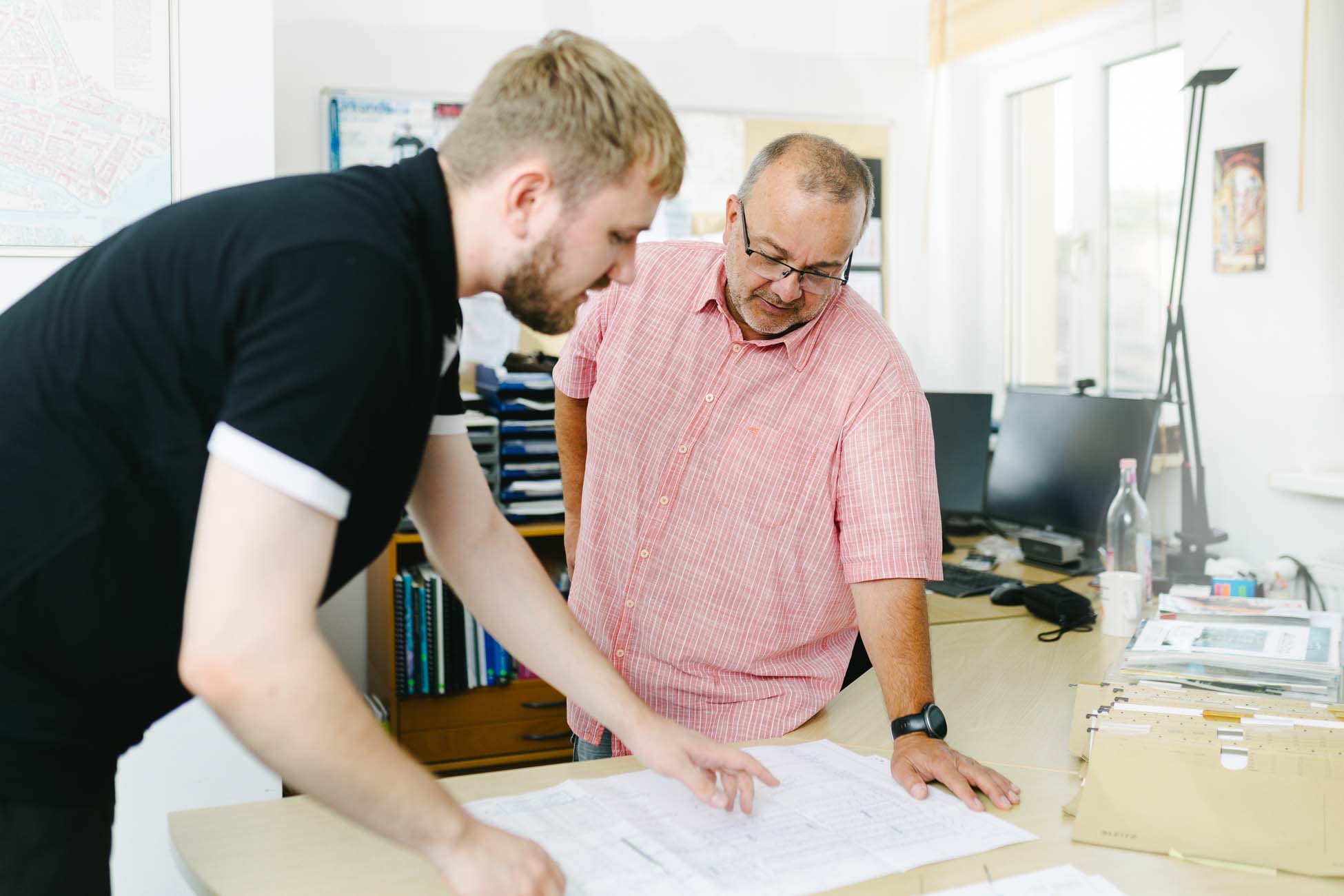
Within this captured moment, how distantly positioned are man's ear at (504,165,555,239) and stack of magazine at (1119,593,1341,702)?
1249 millimetres

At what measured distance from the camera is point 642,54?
3361 mm

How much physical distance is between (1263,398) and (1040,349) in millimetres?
983

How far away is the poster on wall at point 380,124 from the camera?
10.0 feet

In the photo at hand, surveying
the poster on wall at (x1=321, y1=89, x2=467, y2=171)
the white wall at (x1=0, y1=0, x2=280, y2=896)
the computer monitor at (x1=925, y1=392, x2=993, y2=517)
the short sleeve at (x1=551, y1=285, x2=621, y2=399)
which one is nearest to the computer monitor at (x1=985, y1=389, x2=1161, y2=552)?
the computer monitor at (x1=925, y1=392, x2=993, y2=517)

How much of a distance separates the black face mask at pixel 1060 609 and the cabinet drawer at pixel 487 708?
4.32 feet

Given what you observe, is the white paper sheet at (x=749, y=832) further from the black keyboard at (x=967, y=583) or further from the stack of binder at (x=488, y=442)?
the stack of binder at (x=488, y=442)

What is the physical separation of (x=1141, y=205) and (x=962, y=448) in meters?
0.85

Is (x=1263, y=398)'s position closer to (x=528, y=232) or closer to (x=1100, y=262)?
(x=1100, y=262)

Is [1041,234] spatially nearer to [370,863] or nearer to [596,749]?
[596,749]

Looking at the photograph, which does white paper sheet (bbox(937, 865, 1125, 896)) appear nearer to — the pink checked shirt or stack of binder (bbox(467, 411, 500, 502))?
the pink checked shirt

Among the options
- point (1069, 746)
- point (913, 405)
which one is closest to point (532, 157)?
point (913, 405)

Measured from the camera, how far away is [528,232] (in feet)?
3.14

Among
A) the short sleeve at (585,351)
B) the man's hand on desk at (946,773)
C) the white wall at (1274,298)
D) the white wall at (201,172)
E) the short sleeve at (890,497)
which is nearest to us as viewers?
the man's hand on desk at (946,773)

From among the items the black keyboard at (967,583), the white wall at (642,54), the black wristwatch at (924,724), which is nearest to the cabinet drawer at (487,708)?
the white wall at (642,54)
